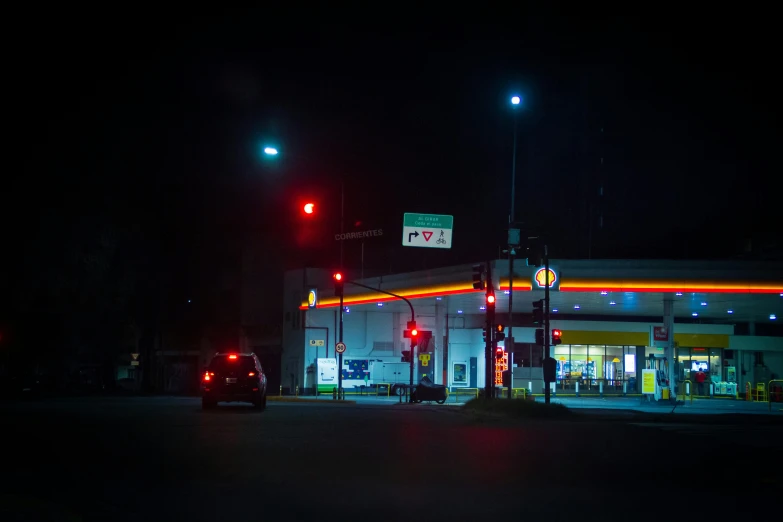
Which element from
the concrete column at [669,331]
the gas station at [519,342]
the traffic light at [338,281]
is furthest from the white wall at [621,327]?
the traffic light at [338,281]

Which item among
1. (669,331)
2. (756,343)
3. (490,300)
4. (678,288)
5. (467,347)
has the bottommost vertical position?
(467,347)

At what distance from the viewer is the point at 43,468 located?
523 inches

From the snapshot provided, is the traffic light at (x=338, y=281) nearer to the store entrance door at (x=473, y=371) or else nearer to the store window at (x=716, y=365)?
the store entrance door at (x=473, y=371)

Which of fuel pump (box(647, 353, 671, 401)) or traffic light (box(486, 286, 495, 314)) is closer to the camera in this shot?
traffic light (box(486, 286, 495, 314))

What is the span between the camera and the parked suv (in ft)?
94.9

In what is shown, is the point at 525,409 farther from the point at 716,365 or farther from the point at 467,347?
the point at 716,365

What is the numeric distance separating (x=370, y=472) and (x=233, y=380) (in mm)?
16529

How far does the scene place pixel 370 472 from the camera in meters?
13.2

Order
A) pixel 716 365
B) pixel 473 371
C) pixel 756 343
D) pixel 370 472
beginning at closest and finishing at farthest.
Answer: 1. pixel 370 472
2. pixel 756 343
3. pixel 716 365
4. pixel 473 371

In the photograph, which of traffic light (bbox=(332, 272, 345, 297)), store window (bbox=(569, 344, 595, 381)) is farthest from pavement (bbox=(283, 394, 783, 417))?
store window (bbox=(569, 344, 595, 381))

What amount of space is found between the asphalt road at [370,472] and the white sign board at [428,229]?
20180 mm

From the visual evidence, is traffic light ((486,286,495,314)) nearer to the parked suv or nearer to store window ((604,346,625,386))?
the parked suv

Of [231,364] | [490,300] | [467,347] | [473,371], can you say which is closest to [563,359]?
[473,371]

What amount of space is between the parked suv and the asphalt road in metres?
5.96
